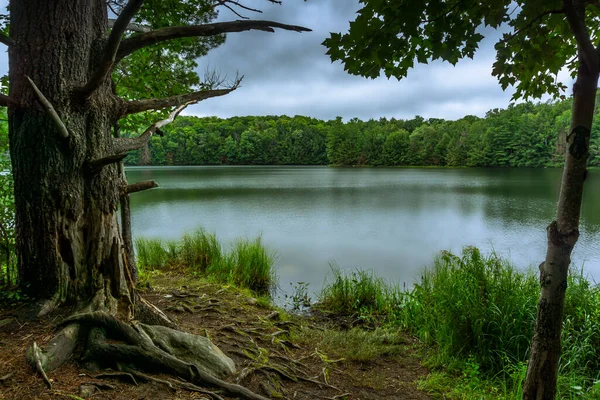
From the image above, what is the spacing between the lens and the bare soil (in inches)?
84.7

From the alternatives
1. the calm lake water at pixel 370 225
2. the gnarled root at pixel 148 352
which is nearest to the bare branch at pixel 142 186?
the gnarled root at pixel 148 352

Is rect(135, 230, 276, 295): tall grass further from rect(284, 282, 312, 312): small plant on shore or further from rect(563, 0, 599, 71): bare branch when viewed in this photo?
rect(563, 0, 599, 71): bare branch

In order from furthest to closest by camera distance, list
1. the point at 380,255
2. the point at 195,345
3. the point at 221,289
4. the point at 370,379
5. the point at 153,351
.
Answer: the point at 380,255
the point at 221,289
the point at 370,379
the point at 195,345
the point at 153,351

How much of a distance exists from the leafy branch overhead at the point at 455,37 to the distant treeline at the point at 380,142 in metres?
60.8

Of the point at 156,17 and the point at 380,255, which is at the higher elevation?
the point at 156,17

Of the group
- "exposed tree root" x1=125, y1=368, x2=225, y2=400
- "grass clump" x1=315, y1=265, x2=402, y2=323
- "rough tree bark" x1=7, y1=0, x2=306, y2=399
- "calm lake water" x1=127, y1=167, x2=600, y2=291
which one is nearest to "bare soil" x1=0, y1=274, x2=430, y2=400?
"exposed tree root" x1=125, y1=368, x2=225, y2=400

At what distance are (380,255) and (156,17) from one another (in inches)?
376

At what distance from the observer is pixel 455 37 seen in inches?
85.9

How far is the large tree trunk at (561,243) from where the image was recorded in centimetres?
176

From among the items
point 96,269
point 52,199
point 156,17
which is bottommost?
point 96,269

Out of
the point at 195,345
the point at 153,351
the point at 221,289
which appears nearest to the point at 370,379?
the point at 195,345

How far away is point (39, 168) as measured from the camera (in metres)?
2.64

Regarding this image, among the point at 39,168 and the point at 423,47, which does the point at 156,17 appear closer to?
the point at 39,168

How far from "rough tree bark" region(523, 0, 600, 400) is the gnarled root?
5.86 ft
